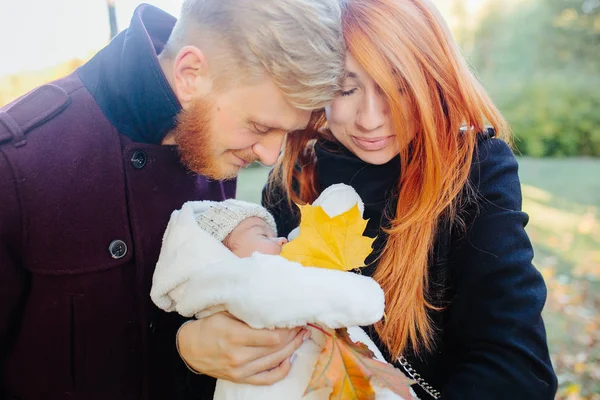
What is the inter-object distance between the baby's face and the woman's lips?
0.45 meters

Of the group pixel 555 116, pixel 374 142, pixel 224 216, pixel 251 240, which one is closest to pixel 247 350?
pixel 251 240

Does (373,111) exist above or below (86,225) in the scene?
above

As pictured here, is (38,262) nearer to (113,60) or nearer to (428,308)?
(113,60)

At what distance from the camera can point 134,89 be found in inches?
61.6

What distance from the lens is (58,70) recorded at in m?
2.67

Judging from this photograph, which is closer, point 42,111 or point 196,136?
point 42,111

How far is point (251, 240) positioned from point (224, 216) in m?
0.13

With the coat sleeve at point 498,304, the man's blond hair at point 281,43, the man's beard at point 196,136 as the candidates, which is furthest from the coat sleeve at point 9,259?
the coat sleeve at point 498,304

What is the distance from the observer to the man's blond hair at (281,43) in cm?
160

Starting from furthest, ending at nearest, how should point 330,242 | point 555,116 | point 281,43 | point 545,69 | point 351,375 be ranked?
point 545,69, point 555,116, point 281,43, point 330,242, point 351,375

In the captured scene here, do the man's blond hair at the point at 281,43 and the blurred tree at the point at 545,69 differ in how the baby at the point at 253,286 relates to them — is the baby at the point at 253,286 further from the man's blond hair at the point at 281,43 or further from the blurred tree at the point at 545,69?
the blurred tree at the point at 545,69

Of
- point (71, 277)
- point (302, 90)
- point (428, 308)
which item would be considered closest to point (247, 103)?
point (302, 90)

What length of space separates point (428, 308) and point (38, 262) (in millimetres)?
1241

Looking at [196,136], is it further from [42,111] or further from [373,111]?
[373,111]
